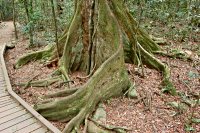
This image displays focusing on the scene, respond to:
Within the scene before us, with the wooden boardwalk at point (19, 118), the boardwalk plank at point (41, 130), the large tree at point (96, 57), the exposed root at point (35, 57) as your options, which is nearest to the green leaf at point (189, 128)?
the large tree at point (96, 57)

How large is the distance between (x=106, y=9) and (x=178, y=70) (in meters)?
3.46

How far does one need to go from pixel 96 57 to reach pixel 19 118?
9.49ft

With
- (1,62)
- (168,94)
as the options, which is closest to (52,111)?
(168,94)

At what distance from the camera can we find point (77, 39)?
314 inches

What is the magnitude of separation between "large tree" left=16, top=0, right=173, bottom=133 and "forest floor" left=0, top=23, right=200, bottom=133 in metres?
0.32

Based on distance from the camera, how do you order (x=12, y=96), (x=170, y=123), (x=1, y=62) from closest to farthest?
(x=170, y=123), (x=12, y=96), (x=1, y=62)

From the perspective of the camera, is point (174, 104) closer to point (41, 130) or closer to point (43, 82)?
point (41, 130)

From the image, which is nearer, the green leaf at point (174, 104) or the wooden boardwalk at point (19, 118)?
the wooden boardwalk at point (19, 118)

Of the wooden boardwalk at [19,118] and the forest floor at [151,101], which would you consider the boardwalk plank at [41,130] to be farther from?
the forest floor at [151,101]

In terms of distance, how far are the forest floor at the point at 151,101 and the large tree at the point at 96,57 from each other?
316 millimetres

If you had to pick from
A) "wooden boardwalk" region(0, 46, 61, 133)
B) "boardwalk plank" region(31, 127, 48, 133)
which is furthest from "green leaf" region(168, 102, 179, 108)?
"boardwalk plank" region(31, 127, 48, 133)

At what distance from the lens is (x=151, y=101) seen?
21.3 feet

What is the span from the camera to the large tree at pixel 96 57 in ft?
19.0

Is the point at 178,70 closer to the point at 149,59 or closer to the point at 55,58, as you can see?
the point at 149,59
